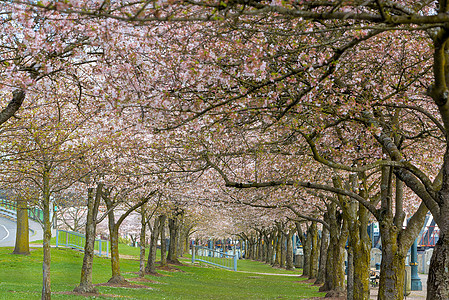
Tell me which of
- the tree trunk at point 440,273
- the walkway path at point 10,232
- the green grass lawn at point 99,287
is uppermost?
the tree trunk at point 440,273

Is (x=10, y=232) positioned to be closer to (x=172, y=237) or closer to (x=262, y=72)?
(x=172, y=237)

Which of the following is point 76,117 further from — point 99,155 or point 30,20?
point 30,20

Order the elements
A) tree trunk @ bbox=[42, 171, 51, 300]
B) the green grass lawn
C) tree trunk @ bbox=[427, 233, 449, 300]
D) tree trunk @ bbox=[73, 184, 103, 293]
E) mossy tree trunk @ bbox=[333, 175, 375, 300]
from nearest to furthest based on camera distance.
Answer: tree trunk @ bbox=[427, 233, 449, 300] < tree trunk @ bbox=[42, 171, 51, 300] < mossy tree trunk @ bbox=[333, 175, 375, 300] < tree trunk @ bbox=[73, 184, 103, 293] < the green grass lawn

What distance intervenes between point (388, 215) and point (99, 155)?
9508 millimetres

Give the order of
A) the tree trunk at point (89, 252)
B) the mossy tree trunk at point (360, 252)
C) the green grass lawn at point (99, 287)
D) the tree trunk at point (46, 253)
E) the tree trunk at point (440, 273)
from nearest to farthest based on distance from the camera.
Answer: the tree trunk at point (440, 273) → the tree trunk at point (46, 253) → the mossy tree trunk at point (360, 252) → the tree trunk at point (89, 252) → the green grass lawn at point (99, 287)

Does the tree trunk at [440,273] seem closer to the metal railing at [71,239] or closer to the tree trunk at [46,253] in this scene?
the tree trunk at [46,253]

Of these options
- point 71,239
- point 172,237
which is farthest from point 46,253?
point 71,239

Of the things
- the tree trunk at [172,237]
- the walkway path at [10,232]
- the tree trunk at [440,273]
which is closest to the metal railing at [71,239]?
the walkway path at [10,232]

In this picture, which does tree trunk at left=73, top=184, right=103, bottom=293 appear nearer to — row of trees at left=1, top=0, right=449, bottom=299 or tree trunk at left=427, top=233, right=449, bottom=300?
row of trees at left=1, top=0, right=449, bottom=299

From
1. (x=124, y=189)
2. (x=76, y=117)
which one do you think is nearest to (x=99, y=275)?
(x=124, y=189)

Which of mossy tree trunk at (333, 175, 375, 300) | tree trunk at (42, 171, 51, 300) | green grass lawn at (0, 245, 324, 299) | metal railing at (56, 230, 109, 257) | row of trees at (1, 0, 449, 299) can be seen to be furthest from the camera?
metal railing at (56, 230, 109, 257)

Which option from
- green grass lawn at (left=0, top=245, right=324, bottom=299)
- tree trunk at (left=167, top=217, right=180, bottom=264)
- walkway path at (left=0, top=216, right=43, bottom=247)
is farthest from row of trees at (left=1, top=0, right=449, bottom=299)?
walkway path at (left=0, top=216, right=43, bottom=247)

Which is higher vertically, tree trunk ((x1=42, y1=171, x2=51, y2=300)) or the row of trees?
the row of trees

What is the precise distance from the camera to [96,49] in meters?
7.75
